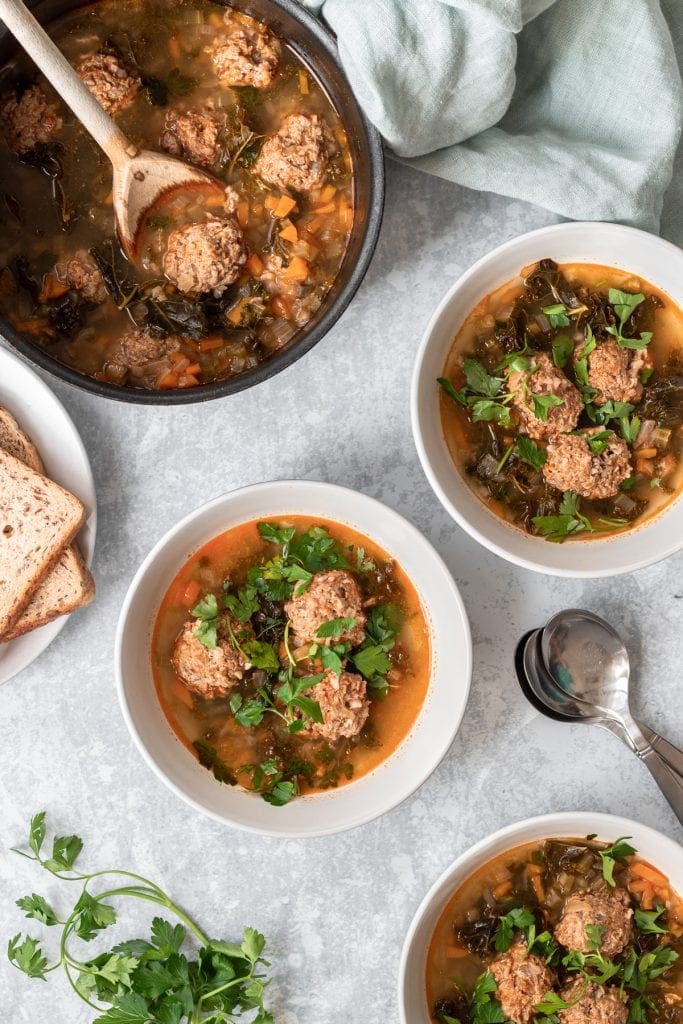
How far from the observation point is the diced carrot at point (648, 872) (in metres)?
3.32

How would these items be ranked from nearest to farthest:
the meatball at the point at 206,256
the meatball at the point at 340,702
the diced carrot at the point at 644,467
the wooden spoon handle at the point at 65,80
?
the wooden spoon handle at the point at 65,80 < the meatball at the point at 206,256 < the meatball at the point at 340,702 < the diced carrot at the point at 644,467

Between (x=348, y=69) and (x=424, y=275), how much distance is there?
80 cm

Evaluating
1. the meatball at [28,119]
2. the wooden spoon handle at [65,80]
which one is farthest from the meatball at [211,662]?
the meatball at [28,119]

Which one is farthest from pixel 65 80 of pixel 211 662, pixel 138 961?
pixel 138 961

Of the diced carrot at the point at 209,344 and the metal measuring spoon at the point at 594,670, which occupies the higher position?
the diced carrot at the point at 209,344

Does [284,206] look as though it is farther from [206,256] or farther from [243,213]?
[206,256]

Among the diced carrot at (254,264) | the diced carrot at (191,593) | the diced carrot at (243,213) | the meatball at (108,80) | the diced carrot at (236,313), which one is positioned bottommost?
the diced carrot at (191,593)

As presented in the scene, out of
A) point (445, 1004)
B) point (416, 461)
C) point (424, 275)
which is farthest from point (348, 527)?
point (445, 1004)

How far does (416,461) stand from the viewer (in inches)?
Answer: 137

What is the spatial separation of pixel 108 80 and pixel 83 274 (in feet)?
2.04

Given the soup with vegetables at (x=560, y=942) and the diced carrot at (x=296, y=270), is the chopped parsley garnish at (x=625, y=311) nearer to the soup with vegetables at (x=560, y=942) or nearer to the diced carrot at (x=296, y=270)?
the diced carrot at (x=296, y=270)

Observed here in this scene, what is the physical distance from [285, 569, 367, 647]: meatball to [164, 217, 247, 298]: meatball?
1056mm

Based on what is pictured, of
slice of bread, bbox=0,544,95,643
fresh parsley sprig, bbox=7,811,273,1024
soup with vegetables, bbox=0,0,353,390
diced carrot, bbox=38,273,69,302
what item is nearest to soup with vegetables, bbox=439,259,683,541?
soup with vegetables, bbox=0,0,353,390

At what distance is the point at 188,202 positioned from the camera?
3.11 m
